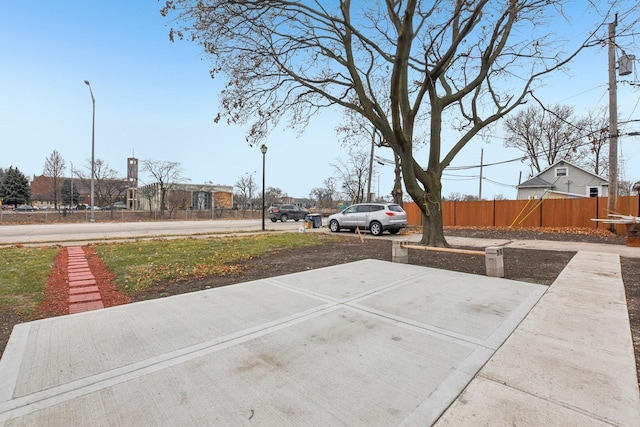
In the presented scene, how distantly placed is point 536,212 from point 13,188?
2984 inches

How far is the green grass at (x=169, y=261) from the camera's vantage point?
5.77 metres

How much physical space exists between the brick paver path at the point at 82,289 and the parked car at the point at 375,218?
1128 centimetres

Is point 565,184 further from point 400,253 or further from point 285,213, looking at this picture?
point 400,253

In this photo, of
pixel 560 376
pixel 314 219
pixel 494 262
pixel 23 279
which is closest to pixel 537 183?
pixel 314 219

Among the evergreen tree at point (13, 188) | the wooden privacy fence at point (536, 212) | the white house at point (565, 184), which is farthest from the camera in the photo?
the evergreen tree at point (13, 188)

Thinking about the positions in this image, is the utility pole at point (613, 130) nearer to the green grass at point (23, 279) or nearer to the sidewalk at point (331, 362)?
the sidewalk at point (331, 362)

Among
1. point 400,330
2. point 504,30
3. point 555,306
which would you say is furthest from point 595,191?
point 400,330

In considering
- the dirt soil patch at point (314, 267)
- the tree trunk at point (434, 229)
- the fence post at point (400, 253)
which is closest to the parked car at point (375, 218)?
the tree trunk at point (434, 229)

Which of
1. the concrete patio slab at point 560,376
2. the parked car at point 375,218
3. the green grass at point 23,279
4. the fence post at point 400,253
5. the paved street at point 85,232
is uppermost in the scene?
the parked car at point 375,218

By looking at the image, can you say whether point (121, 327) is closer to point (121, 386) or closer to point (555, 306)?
point (121, 386)

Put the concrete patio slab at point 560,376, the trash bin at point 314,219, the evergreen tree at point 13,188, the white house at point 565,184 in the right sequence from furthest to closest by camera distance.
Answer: the evergreen tree at point 13,188 < the white house at point 565,184 < the trash bin at point 314,219 < the concrete patio slab at point 560,376

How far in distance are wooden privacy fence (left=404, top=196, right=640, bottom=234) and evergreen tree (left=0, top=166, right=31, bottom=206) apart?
7055 cm

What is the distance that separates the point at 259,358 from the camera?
2.68 m

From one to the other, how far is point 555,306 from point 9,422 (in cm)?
537
